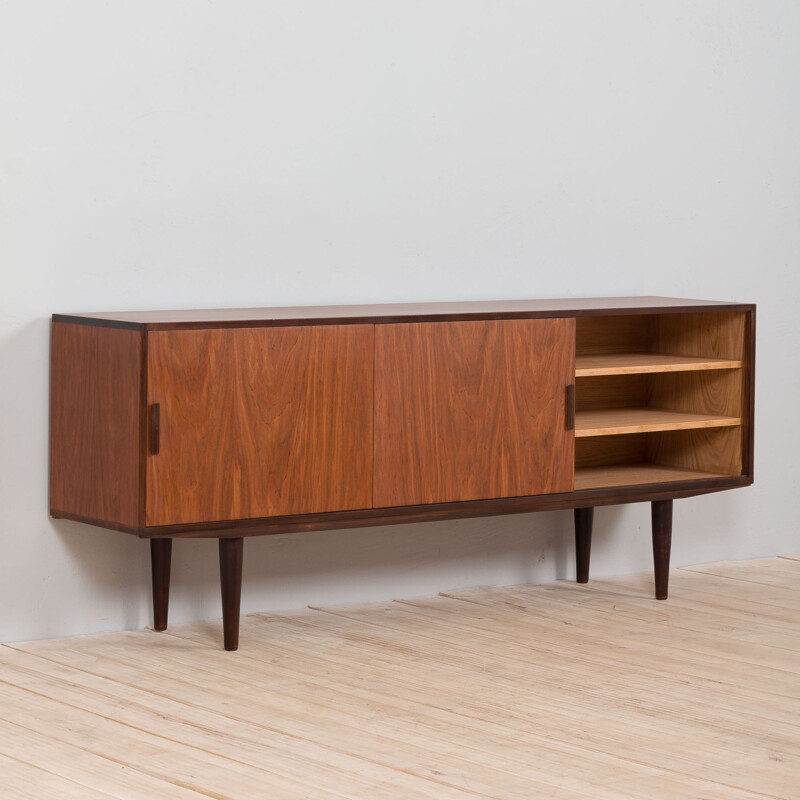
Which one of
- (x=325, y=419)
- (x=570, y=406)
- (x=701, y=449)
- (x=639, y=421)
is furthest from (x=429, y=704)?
(x=701, y=449)

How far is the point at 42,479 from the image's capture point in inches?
135

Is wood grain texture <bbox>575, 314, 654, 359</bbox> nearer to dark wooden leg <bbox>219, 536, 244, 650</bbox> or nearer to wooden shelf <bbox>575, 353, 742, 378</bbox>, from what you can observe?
wooden shelf <bbox>575, 353, 742, 378</bbox>

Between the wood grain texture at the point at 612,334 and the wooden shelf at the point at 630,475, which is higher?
the wood grain texture at the point at 612,334

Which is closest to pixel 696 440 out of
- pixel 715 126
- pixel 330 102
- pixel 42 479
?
pixel 715 126

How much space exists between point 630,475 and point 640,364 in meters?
0.33

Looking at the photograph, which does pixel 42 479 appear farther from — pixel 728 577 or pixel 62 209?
pixel 728 577

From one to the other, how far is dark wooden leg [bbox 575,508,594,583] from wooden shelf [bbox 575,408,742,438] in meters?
0.29

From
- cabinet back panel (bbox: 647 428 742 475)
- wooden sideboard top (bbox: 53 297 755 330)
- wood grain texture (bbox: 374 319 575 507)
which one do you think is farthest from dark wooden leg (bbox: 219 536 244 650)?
cabinet back panel (bbox: 647 428 742 475)

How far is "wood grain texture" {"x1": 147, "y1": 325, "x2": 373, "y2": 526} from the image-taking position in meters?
3.12

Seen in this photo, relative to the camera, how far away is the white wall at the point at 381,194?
340 centimetres

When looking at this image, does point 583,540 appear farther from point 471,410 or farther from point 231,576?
point 231,576

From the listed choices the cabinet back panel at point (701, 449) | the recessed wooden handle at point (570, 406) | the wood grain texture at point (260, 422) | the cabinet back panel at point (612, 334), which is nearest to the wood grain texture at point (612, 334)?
the cabinet back panel at point (612, 334)

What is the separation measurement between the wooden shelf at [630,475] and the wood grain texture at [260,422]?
2.33 feet

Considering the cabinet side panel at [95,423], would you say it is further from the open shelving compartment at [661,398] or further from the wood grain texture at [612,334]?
the wood grain texture at [612,334]
